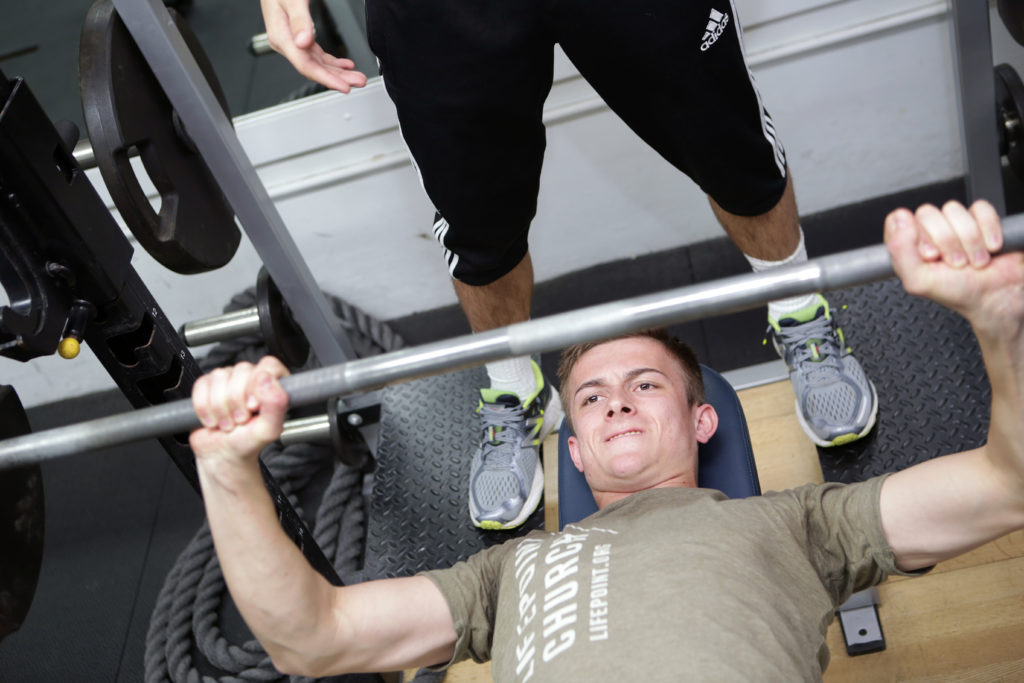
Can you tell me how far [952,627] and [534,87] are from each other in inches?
40.1

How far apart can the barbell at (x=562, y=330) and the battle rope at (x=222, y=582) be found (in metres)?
0.89

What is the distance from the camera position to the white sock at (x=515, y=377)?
1.84m

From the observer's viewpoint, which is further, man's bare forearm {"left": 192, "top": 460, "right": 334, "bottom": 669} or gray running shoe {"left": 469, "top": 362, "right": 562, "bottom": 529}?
gray running shoe {"left": 469, "top": 362, "right": 562, "bottom": 529}

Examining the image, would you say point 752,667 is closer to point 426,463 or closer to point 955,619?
point 955,619

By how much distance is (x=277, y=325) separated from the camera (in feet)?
6.70

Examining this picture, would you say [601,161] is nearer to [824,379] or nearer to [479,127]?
[824,379]

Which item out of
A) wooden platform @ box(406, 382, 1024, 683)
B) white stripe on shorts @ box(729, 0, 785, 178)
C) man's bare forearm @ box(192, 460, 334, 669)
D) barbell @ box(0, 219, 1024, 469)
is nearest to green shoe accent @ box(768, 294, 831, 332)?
white stripe on shorts @ box(729, 0, 785, 178)

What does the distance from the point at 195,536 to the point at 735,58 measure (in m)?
1.48

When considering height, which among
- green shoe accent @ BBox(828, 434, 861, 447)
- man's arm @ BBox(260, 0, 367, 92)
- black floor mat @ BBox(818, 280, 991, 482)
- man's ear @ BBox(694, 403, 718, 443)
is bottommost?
black floor mat @ BBox(818, 280, 991, 482)

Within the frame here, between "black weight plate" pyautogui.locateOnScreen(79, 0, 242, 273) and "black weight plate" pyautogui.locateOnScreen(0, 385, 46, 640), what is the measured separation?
355 mm

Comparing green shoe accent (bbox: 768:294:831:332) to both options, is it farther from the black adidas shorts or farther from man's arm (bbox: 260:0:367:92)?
man's arm (bbox: 260:0:367:92)

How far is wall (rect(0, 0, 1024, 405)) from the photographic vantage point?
2160 mm

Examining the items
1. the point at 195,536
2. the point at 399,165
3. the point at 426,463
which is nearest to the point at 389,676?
the point at 426,463

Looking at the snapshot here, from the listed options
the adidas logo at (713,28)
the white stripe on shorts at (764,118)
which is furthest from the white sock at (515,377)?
the adidas logo at (713,28)
